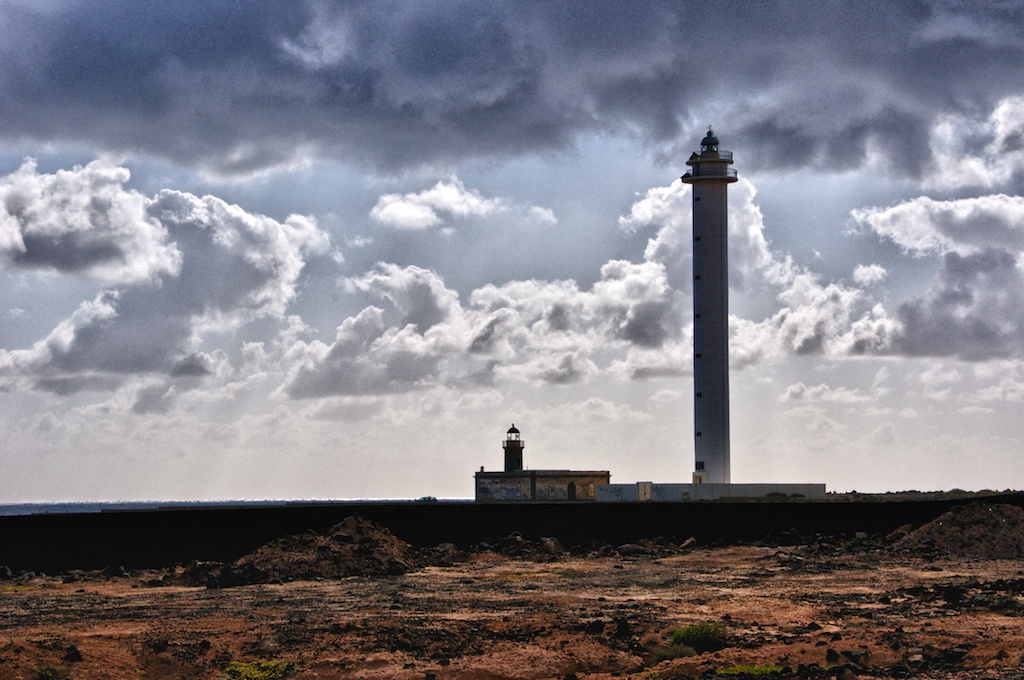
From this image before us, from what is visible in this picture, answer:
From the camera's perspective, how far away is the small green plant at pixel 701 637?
2738cm

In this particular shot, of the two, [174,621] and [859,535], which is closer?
[174,621]

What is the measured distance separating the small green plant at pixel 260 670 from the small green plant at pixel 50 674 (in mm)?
3074

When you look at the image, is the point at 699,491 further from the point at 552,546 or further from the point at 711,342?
the point at 552,546

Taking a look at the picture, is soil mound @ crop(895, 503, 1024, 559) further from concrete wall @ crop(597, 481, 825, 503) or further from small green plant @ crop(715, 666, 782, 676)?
concrete wall @ crop(597, 481, 825, 503)

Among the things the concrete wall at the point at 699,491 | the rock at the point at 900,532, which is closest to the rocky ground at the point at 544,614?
the rock at the point at 900,532

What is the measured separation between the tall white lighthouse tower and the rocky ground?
23.0m

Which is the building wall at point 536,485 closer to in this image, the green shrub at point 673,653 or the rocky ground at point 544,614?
the rocky ground at point 544,614

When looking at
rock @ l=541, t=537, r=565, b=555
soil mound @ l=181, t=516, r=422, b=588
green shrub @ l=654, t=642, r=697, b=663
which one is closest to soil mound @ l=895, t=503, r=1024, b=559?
rock @ l=541, t=537, r=565, b=555

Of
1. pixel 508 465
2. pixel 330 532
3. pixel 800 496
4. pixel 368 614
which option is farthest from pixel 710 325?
pixel 368 614

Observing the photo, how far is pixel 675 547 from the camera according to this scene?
47.4m

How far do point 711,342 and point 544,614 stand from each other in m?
38.5

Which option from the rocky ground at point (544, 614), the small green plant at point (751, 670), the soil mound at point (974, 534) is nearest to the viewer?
the small green plant at point (751, 670)

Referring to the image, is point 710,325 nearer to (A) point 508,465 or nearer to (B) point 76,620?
(A) point 508,465

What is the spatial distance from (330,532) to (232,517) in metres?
4.87
